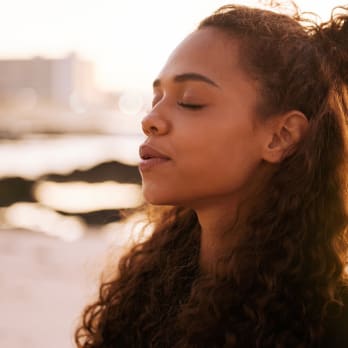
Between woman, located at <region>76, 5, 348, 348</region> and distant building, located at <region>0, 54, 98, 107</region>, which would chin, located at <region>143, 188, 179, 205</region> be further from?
distant building, located at <region>0, 54, 98, 107</region>

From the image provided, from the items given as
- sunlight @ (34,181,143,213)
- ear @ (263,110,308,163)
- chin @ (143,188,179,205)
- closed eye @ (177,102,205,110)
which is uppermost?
closed eye @ (177,102,205,110)

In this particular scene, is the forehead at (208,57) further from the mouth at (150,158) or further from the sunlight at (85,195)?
the sunlight at (85,195)

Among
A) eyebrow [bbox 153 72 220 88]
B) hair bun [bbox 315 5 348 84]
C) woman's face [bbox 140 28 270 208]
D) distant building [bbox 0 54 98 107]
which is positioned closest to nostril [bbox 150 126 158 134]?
woman's face [bbox 140 28 270 208]

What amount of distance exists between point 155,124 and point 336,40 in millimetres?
564

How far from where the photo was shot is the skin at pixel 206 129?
5.67 ft

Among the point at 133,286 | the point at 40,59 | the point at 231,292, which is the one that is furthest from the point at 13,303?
the point at 40,59

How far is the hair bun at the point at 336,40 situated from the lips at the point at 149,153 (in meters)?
0.53

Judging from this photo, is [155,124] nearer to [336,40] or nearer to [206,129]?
[206,129]

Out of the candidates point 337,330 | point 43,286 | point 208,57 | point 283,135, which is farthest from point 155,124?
point 43,286

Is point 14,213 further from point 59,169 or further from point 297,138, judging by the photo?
point 297,138

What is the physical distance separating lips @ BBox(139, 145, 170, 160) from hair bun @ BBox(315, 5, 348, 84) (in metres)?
0.53

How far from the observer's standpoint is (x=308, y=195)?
176 cm

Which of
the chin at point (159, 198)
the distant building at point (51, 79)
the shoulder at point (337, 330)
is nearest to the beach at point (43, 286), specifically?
the chin at point (159, 198)

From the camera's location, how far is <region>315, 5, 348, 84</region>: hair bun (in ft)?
5.86
